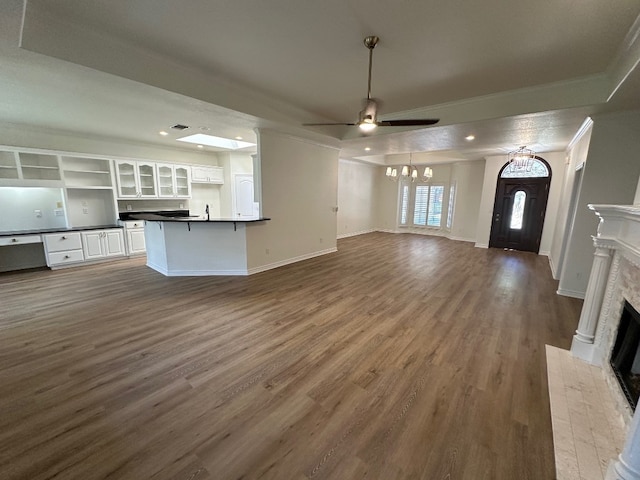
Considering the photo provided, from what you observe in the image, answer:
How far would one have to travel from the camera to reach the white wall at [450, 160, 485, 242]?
8.59m

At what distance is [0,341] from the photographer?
2758 millimetres

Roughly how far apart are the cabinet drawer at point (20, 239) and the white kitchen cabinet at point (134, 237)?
1435 millimetres

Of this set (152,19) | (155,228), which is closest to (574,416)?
(152,19)

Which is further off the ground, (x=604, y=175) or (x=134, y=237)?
(x=604, y=175)

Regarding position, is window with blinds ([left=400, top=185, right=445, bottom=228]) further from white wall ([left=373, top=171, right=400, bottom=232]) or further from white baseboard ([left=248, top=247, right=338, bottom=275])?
white baseboard ([left=248, top=247, right=338, bottom=275])

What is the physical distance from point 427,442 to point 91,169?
7977 millimetres

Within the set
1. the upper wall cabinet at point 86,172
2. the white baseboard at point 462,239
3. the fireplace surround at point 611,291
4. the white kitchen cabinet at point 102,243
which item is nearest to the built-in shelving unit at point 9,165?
the upper wall cabinet at point 86,172

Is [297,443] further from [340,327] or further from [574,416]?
[574,416]

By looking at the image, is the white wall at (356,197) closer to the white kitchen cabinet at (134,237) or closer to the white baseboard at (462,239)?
the white baseboard at (462,239)

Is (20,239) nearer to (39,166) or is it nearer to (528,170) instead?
(39,166)

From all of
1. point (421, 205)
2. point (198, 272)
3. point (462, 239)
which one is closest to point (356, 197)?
point (421, 205)

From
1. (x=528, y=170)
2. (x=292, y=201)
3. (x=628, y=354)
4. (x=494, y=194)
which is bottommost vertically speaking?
(x=628, y=354)

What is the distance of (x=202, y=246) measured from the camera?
4957 millimetres

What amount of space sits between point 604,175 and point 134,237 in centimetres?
897
